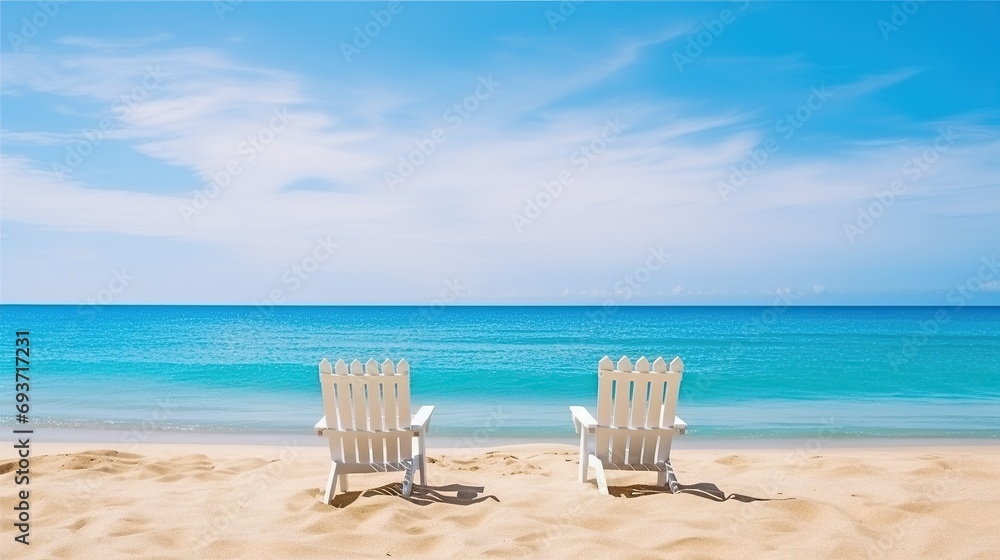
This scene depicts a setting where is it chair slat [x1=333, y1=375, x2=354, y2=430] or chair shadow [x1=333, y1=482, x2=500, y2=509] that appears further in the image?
chair slat [x1=333, y1=375, x2=354, y2=430]

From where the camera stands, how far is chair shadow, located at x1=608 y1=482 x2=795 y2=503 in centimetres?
515

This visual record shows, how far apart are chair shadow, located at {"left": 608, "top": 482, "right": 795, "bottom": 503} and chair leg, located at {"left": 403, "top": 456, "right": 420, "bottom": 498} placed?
159 cm

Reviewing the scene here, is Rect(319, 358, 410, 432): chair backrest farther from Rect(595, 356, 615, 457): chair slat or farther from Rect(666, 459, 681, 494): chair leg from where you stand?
Rect(666, 459, 681, 494): chair leg

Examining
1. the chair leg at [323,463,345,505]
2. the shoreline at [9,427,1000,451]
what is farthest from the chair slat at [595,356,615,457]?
the shoreline at [9,427,1000,451]

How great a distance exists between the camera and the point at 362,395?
5.37 m

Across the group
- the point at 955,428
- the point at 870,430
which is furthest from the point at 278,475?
the point at 955,428

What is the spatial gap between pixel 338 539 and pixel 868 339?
36842 mm

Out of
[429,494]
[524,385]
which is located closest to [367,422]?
[429,494]

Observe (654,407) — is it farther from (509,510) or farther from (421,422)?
(421,422)

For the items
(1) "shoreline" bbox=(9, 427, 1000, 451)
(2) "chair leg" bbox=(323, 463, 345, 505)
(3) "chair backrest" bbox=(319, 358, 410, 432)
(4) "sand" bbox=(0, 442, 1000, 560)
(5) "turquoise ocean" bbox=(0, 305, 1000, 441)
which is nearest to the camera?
(4) "sand" bbox=(0, 442, 1000, 560)

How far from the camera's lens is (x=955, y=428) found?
34.2ft

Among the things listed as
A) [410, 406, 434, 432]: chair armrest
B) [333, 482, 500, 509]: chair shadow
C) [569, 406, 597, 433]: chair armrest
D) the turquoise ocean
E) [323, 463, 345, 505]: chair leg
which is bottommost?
the turquoise ocean

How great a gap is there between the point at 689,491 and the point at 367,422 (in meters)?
2.62

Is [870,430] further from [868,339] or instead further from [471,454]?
[868,339]
